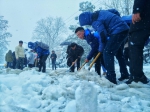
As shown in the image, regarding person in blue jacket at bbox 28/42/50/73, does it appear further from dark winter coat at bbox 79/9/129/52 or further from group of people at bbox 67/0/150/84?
dark winter coat at bbox 79/9/129/52

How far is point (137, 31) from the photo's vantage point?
2531mm

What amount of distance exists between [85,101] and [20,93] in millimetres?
1080

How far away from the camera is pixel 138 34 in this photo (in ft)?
8.28

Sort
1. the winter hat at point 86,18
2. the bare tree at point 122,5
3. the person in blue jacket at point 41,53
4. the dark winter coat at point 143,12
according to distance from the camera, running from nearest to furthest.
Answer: the dark winter coat at point 143,12 < the winter hat at point 86,18 < the person in blue jacket at point 41,53 < the bare tree at point 122,5

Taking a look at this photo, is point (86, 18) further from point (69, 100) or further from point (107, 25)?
point (69, 100)

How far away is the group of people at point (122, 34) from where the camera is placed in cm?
250

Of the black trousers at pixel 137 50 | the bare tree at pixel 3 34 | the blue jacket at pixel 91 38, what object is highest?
the bare tree at pixel 3 34

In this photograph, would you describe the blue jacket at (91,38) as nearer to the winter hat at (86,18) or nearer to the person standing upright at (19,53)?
the winter hat at (86,18)

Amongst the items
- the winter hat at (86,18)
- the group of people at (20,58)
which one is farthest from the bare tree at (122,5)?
the winter hat at (86,18)

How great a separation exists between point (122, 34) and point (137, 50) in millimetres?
572

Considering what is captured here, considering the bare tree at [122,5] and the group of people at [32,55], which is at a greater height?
the bare tree at [122,5]

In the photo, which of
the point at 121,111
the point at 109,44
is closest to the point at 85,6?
the point at 109,44

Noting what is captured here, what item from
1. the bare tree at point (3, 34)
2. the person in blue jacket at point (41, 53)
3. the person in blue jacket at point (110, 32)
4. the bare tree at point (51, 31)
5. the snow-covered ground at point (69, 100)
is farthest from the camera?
the bare tree at point (51, 31)

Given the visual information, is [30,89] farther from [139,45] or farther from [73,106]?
[139,45]
